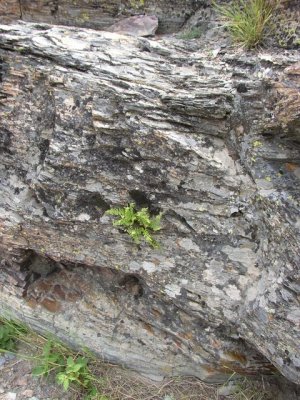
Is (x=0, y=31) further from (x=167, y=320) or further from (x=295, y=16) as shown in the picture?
(x=167, y=320)

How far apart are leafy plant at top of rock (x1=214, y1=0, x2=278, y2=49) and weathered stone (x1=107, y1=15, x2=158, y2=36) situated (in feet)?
3.95

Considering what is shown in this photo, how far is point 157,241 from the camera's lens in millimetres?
4863

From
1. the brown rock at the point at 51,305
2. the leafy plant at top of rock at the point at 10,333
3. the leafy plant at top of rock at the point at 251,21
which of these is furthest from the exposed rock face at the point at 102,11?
the leafy plant at top of rock at the point at 10,333

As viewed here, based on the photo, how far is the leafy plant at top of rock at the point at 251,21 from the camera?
4.23m

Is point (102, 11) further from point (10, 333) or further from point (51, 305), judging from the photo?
point (10, 333)

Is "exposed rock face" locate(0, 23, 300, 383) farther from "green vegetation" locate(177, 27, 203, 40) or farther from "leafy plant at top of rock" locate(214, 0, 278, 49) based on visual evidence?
"green vegetation" locate(177, 27, 203, 40)

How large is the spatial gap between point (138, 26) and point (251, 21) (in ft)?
5.63

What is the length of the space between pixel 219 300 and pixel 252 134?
1903mm

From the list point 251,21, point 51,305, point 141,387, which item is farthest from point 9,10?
point 141,387

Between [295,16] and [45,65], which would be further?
[45,65]

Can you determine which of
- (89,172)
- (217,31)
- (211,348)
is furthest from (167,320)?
(217,31)

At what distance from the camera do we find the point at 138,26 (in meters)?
5.44

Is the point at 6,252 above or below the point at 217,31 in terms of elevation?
below

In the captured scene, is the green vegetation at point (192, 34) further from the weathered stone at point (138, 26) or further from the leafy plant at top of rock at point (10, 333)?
the leafy plant at top of rock at point (10, 333)
